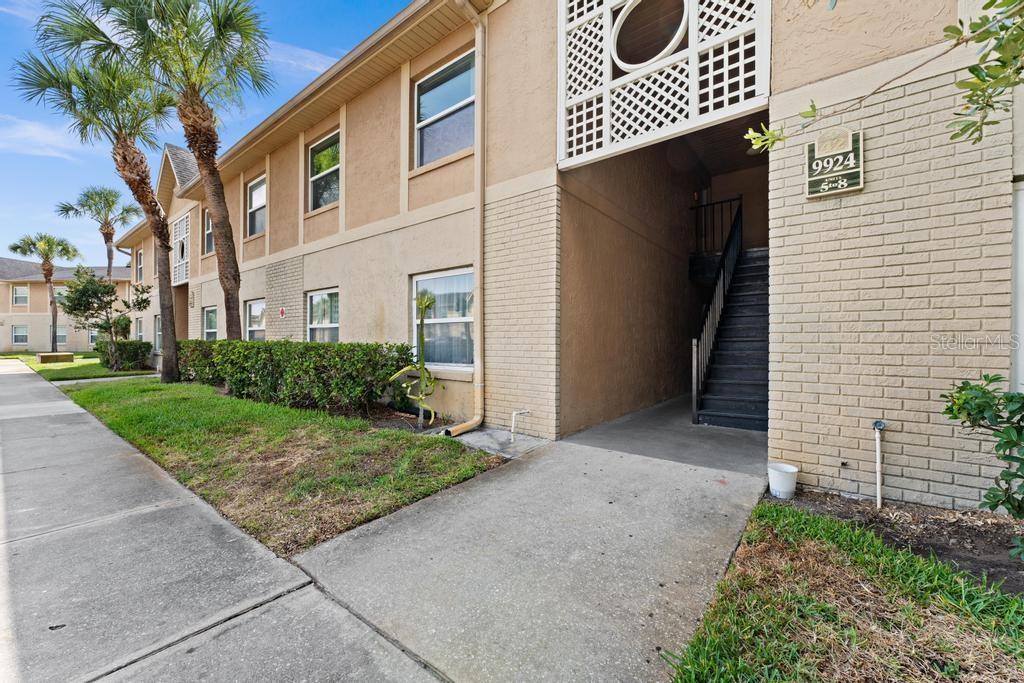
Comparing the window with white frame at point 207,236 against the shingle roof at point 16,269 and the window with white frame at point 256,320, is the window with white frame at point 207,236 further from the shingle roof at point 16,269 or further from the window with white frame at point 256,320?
the shingle roof at point 16,269

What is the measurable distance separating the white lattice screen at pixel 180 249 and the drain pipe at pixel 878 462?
733 inches

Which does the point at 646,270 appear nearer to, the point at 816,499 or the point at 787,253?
the point at 787,253

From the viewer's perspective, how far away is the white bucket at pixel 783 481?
11.6 feet

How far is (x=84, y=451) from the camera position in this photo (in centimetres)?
522

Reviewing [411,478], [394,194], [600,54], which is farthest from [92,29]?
[411,478]

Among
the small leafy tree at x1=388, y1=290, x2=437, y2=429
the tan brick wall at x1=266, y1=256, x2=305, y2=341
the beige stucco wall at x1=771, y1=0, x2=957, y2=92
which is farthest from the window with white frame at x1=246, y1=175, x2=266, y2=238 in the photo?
the beige stucco wall at x1=771, y1=0, x2=957, y2=92

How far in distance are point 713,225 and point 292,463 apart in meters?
10.2

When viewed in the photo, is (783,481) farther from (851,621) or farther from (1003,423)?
(851,621)

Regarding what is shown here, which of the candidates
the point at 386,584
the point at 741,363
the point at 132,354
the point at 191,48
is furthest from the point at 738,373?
the point at 132,354

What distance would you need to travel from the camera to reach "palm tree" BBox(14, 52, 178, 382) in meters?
9.67

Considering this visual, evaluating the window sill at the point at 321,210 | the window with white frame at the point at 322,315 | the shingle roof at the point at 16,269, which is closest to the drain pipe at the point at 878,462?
the window with white frame at the point at 322,315

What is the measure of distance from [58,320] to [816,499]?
171 ft

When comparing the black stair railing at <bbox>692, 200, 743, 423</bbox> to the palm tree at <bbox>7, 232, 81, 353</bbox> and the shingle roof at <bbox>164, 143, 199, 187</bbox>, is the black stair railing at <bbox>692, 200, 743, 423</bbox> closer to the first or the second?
the shingle roof at <bbox>164, 143, 199, 187</bbox>

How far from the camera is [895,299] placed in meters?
3.37
